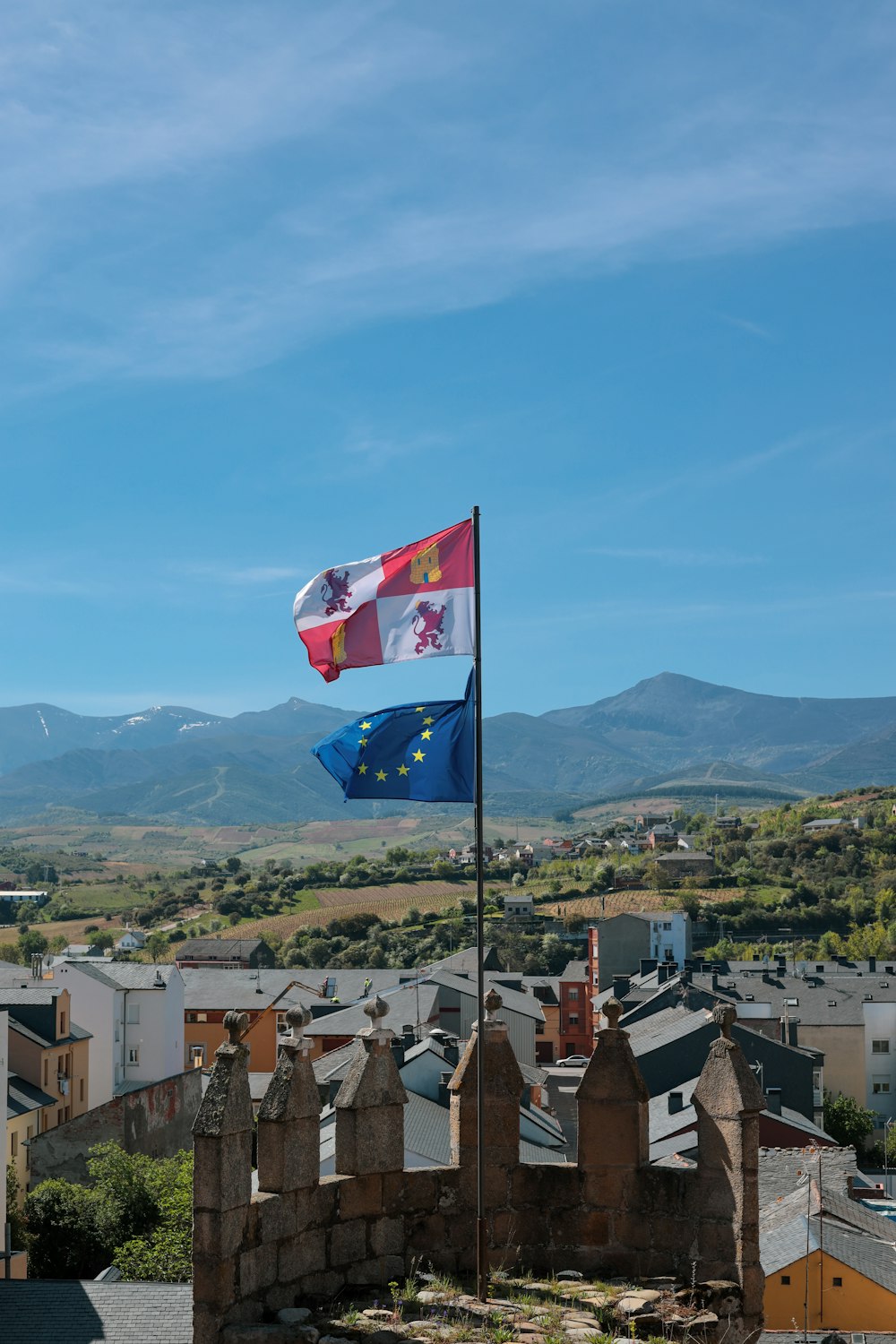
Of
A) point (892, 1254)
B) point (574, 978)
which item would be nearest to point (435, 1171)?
point (892, 1254)

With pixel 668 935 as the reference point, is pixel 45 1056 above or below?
above

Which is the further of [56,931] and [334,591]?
[56,931]

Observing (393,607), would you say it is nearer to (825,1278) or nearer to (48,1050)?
(825,1278)

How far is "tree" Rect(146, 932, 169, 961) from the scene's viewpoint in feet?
521

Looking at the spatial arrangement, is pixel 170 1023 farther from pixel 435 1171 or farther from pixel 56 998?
pixel 435 1171

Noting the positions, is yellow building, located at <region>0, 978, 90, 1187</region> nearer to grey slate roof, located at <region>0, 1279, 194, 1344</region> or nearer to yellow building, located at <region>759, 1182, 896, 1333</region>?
yellow building, located at <region>759, 1182, 896, 1333</region>

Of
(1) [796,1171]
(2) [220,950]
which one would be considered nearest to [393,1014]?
(1) [796,1171]

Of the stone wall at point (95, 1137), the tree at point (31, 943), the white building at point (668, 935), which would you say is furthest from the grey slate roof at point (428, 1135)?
the tree at point (31, 943)

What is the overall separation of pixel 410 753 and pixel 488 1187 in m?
4.60

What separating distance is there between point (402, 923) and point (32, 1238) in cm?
12491

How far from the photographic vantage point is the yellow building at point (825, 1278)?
34750 mm

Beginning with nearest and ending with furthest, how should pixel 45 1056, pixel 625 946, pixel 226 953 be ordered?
1. pixel 45 1056
2. pixel 625 946
3. pixel 226 953

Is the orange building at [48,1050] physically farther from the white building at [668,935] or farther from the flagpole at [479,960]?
the white building at [668,935]

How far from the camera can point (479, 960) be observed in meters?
14.9
